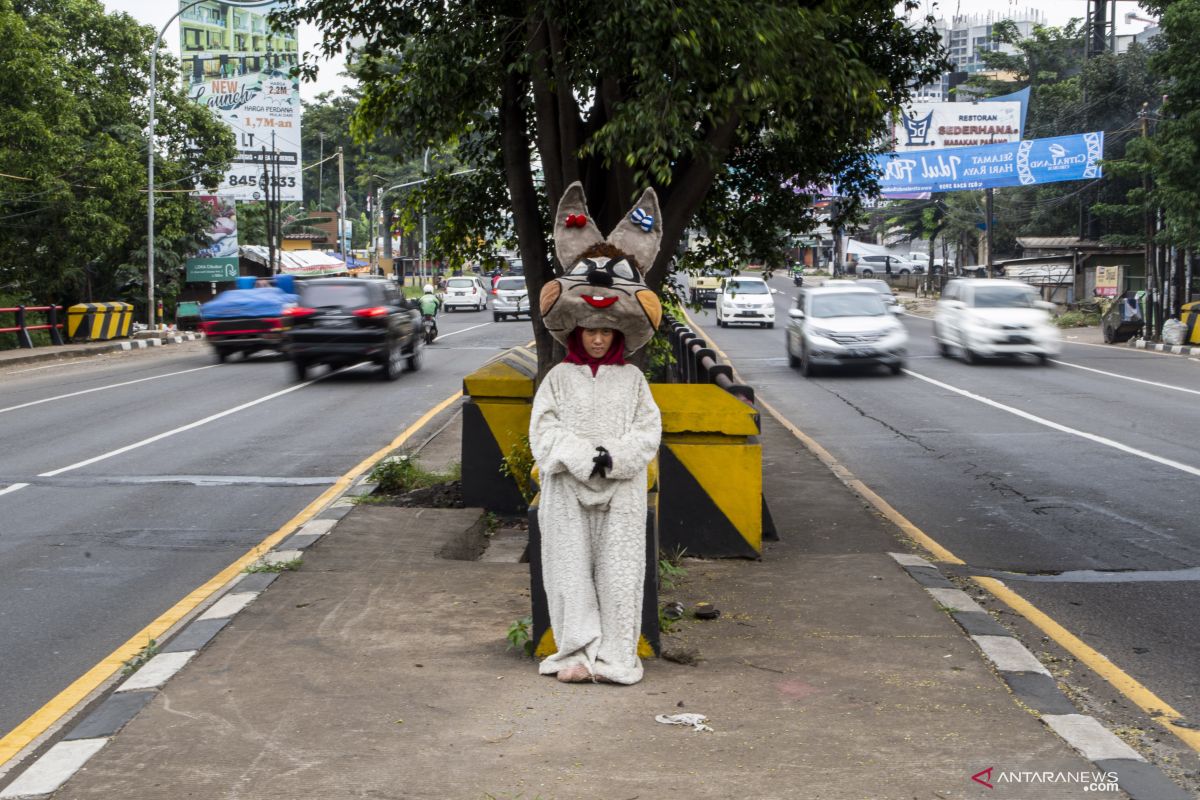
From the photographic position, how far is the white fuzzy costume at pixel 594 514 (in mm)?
5949

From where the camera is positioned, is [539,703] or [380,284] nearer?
[539,703]

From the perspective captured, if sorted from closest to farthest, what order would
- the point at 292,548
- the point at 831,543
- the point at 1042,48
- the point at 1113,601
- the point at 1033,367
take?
the point at 1113,601 < the point at 292,548 < the point at 831,543 < the point at 1033,367 < the point at 1042,48

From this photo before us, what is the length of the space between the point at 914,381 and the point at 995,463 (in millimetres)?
10205

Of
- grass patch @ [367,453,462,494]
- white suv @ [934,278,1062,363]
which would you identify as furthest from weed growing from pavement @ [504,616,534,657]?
white suv @ [934,278,1062,363]

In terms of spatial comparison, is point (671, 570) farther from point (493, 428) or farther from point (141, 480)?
point (141, 480)

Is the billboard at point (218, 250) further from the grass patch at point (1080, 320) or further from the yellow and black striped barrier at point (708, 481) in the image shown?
the yellow and black striped barrier at point (708, 481)

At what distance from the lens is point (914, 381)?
2427cm

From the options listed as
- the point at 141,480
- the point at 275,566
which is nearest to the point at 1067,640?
the point at 275,566

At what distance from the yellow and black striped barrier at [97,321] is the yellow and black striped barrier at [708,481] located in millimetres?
31702

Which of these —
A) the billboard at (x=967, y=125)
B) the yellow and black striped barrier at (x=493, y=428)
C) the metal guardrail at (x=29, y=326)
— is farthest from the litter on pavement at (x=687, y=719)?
the billboard at (x=967, y=125)

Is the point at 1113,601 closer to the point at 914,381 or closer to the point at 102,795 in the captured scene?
the point at 102,795

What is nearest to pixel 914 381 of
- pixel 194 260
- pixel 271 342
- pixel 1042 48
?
pixel 271 342

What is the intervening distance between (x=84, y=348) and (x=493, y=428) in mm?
26594

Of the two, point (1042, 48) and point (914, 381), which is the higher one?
point (1042, 48)
